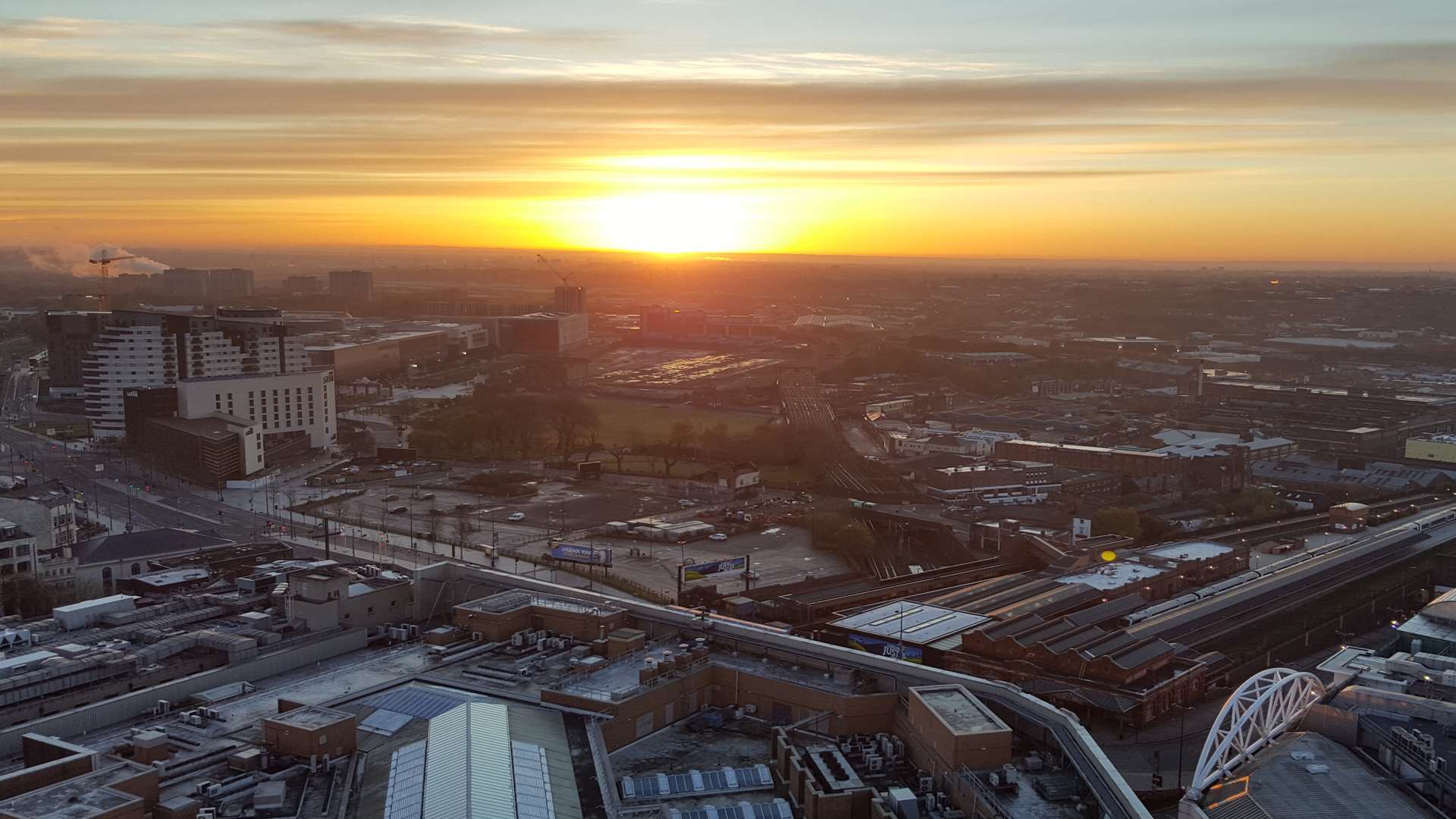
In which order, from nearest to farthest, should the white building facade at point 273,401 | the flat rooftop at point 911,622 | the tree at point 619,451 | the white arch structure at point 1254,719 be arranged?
the white arch structure at point 1254,719 < the flat rooftop at point 911,622 < the white building facade at point 273,401 < the tree at point 619,451

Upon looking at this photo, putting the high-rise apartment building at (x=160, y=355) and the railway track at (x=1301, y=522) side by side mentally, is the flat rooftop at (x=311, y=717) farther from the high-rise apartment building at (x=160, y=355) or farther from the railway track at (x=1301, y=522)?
the high-rise apartment building at (x=160, y=355)

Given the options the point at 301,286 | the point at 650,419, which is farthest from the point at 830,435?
the point at 301,286

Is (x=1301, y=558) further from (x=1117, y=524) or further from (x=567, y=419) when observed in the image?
(x=567, y=419)

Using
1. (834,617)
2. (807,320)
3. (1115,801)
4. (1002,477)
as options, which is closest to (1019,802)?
(1115,801)

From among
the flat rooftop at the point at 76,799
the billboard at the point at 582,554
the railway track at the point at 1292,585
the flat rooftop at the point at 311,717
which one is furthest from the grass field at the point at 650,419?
the flat rooftop at the point at 76,799

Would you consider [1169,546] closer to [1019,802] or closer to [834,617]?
[834,617]

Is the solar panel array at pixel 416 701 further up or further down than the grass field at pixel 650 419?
further up

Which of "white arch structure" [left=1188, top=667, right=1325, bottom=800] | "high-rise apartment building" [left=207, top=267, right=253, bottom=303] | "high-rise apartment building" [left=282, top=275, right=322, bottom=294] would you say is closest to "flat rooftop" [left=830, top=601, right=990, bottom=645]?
"white arch structure" [left=1188, top=667, right=1325, bottom=800]
